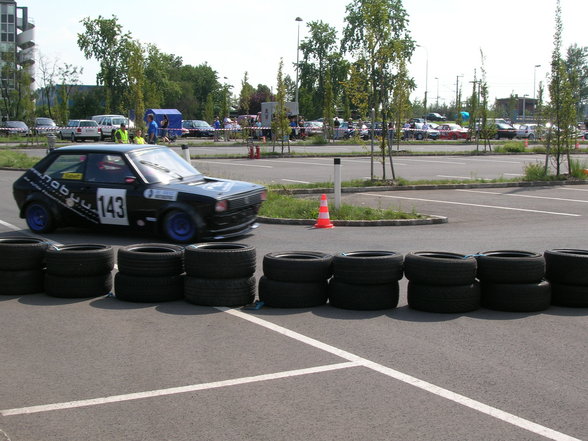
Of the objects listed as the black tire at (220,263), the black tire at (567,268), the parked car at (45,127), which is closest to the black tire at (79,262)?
the black tire at (220,263)

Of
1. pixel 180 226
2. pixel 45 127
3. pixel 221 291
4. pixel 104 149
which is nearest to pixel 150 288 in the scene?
pixel 221 291

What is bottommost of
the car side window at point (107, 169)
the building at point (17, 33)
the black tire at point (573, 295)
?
the black tire at point (573, 295)

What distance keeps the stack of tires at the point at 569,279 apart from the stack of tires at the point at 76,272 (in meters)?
5.04

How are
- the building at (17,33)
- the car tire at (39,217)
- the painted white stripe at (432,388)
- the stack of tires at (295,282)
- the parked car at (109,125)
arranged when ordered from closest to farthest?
the painted white stripe at (432,388), the stack of tires at (295,282), the car tire at (39,217), the parked car at (109,125), the building at (17,33)

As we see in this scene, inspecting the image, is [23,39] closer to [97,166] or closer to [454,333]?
[97,166]

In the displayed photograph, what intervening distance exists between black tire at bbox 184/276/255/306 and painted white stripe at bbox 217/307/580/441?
0.62 meters

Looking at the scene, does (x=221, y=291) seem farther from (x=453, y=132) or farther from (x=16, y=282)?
(x=453, y=132)

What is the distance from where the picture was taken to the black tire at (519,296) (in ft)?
24.9

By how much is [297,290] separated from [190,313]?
117cm

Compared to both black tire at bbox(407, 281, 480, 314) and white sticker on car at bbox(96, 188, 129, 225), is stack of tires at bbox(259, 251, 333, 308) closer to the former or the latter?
black tire at bbox(407, 281, 480, 314)

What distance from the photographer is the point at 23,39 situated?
116 meters

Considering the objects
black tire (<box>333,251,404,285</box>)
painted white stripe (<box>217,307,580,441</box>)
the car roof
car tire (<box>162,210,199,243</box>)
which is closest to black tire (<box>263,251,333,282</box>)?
black tire (<box>333,251,404,285</box>)

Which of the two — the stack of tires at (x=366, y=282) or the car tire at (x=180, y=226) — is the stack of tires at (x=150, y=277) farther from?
the car tire at (x=180, y=226)

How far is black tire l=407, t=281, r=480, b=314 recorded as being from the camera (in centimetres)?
752
